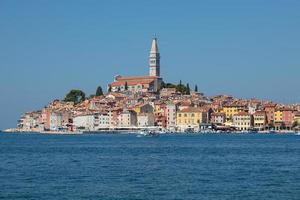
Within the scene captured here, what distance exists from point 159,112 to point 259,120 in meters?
13.9

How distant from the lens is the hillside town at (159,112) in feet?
299

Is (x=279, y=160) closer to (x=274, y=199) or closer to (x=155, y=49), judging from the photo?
(x=274, y=199)

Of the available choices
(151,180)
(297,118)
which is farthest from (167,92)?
(151,180)

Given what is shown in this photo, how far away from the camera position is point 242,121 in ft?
299

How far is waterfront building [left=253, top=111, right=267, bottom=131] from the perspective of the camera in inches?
3565

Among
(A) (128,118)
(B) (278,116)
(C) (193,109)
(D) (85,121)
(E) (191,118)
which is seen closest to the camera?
(B) (278,116)

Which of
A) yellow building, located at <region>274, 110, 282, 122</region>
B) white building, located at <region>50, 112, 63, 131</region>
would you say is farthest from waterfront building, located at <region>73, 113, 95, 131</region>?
yellow building, located at <region>274, 110, 282, 122</region>

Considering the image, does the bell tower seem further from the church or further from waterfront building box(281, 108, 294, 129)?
waterfront building box(281, 108, 294, 129)

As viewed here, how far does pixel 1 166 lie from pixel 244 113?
68051 millimetres

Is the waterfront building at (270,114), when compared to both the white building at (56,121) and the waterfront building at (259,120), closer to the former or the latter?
the waterfront building at (259,120)

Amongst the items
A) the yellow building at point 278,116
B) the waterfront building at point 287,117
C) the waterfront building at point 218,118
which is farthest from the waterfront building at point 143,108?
the waterfront building at point 287,117

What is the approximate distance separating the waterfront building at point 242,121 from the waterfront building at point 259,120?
2.55ft

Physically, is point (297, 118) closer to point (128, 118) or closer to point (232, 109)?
point (232, 109)

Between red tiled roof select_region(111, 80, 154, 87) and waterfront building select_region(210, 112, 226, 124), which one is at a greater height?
red tiled roof select_region(111, 80, 154, 87)
